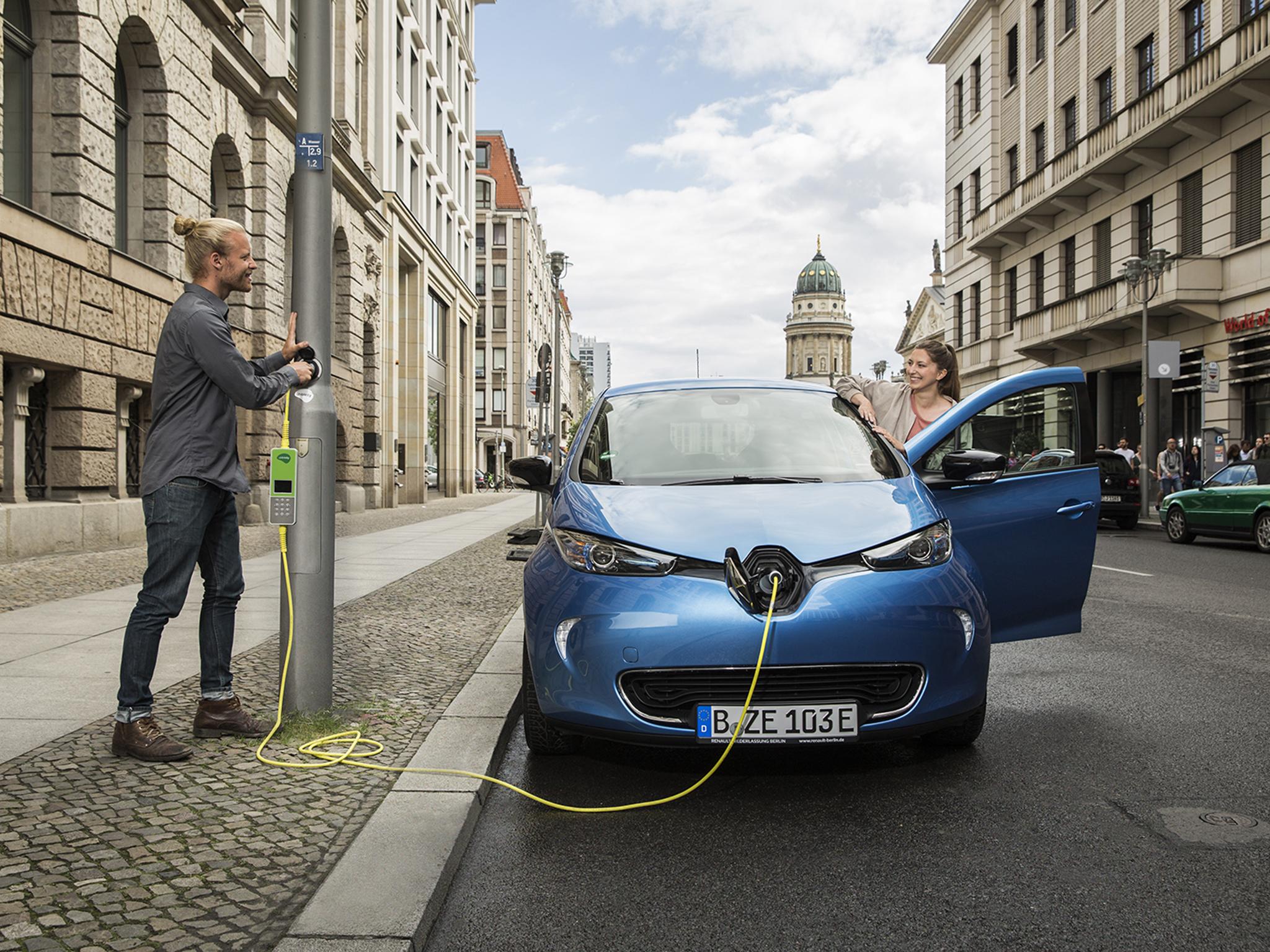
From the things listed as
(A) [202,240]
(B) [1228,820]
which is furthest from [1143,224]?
(A) [202,240]

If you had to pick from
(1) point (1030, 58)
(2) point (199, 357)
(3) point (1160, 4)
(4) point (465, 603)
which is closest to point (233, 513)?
(2) point (199, 357)

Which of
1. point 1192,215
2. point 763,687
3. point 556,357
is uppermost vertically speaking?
point 1192,215

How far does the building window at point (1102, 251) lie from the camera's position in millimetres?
29844

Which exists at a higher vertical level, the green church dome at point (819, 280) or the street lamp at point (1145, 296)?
the green church dome at point (819, 280)

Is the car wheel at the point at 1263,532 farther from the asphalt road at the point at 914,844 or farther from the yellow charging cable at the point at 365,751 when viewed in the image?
the yellow charging cable at the point at 365,751

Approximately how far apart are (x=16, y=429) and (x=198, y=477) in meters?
9.43

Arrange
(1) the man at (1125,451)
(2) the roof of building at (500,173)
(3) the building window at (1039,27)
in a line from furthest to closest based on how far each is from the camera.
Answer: (2) the roof of building at (500,173)
(3) the building window at (1039,27)
(1) the man at (1125,451)

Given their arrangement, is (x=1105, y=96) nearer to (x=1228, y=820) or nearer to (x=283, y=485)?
(x=1228, y=820)

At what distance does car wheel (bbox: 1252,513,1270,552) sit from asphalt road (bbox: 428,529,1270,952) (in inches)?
427

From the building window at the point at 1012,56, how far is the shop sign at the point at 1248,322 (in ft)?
54.3

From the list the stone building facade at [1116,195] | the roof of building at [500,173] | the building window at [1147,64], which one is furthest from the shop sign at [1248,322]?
the roof of building at [500,173]

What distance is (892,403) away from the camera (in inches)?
223

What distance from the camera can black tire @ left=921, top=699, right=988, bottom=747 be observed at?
163 inches

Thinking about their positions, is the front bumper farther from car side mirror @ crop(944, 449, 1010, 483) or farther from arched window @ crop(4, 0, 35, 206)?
arched window @ crop(4, 0, 35, 206)
